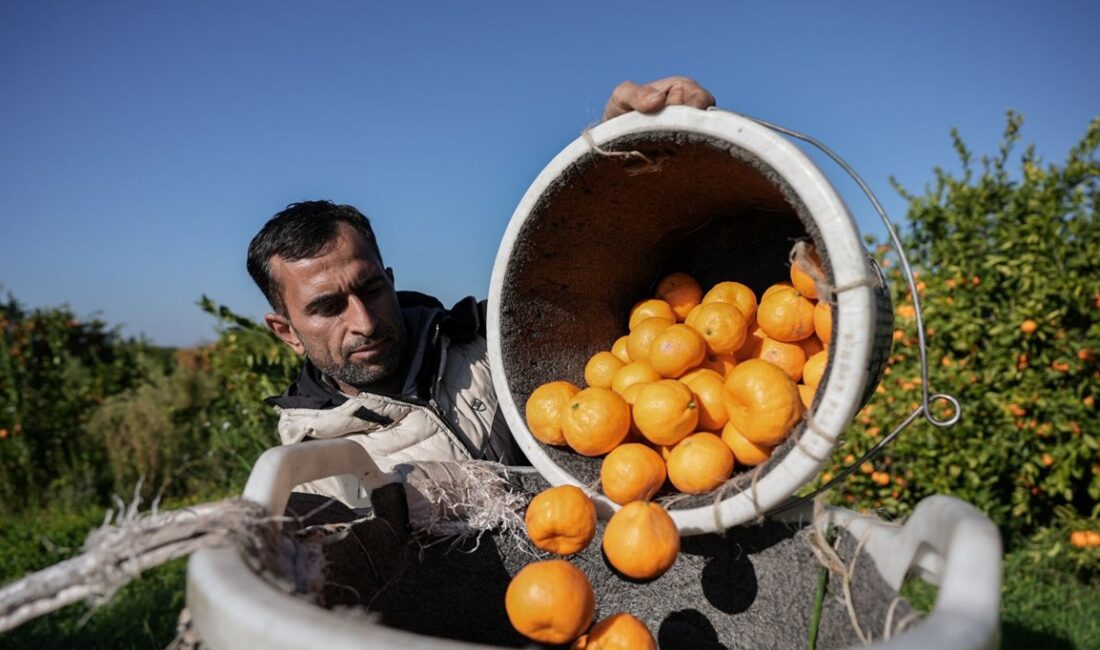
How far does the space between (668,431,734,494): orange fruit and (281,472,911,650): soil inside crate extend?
0.12 meters

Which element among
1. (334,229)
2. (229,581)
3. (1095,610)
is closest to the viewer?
(229,581)

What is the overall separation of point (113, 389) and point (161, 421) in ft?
4.50

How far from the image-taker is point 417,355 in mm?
2064

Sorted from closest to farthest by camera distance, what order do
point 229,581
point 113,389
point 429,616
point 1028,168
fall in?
point 229,581, point 429,616, point 1028,168, point 113,389

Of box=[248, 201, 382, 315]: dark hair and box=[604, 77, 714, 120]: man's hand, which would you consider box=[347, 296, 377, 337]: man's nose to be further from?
box=[604, 77, 714, 120]: man's hand

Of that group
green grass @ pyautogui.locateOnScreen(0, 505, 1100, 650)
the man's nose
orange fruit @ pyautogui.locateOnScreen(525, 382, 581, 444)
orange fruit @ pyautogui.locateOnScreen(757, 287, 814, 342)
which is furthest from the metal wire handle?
green grass @ pyautogui.locateOnScreen(0, 505, 1100, 650)

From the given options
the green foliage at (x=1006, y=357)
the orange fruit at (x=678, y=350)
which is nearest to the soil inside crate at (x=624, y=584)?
the orange fruit at (x=678, y=350)

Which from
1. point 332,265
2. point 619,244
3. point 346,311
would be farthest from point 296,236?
point 619,244

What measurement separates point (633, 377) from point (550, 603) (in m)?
0.54

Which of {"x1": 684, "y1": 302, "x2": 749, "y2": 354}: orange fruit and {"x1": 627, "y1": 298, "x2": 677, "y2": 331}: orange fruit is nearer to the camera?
{"x1": 684, "y1": 302, "x2": 749, "y2": 354}: orange fruit

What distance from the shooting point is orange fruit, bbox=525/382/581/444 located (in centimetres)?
140

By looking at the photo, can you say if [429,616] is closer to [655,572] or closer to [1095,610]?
[655,572]

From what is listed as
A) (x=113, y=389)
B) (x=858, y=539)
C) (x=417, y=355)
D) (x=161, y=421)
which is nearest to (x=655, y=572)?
(x=858, y=539)

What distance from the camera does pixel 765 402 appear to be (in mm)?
1113
